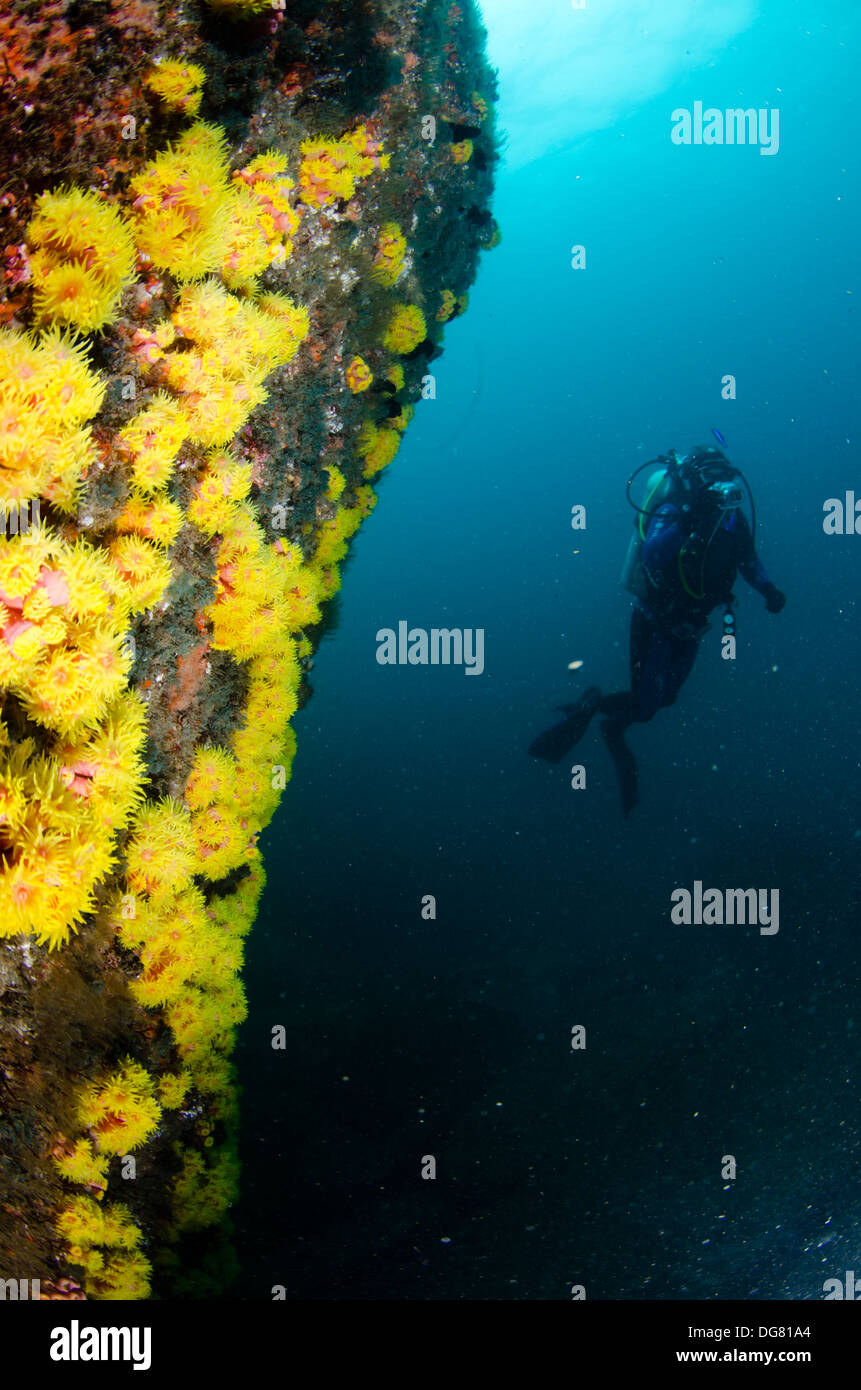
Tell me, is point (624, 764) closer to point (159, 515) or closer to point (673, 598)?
point (673, 598)

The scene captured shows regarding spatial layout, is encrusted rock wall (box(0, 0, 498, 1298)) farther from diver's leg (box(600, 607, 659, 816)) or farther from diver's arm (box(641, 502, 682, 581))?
diver's leg (box(600, 607, 659, 816))

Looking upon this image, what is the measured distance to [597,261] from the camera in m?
70.1

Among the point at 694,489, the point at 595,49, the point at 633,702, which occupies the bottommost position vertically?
the point at 633,702

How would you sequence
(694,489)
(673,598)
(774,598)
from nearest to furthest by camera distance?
(774,598) → (694,489) → (673,598)

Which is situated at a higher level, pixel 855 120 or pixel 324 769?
pixel 855 120

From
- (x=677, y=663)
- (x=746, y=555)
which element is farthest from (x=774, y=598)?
(x=677, y=663)

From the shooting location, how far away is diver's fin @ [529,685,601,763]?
10.1m

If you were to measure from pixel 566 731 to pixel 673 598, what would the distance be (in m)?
2.82

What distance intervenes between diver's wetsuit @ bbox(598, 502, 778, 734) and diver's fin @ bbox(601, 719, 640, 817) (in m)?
0.41

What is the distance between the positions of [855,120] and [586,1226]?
222 feet

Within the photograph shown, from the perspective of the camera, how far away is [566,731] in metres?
10.3

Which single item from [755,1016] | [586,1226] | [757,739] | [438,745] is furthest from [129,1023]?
[757,739]

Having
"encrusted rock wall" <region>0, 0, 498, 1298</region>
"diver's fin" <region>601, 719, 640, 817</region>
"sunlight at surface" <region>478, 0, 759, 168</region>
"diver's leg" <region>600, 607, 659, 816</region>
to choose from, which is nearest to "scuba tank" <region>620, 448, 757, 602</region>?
"diver's leg" <region>600, 607, 659, 816</region>
